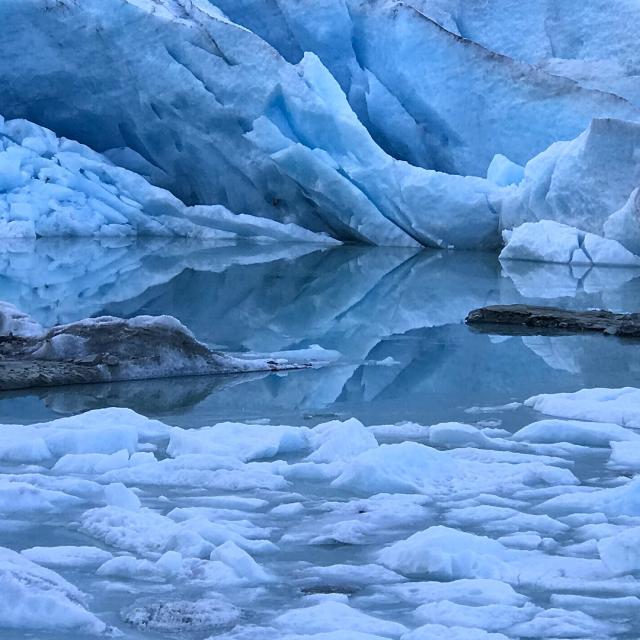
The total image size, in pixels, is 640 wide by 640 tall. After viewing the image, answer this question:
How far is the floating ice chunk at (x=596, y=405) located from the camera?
158 inches

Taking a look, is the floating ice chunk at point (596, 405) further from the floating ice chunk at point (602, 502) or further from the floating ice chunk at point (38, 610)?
the floating ice chunk at point (38, 610)

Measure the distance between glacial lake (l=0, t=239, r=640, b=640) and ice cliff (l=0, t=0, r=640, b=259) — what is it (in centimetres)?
155

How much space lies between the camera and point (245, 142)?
16219mm

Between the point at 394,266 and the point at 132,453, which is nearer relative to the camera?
the point at 132,453

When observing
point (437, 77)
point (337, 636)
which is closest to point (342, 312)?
point (337, 636)

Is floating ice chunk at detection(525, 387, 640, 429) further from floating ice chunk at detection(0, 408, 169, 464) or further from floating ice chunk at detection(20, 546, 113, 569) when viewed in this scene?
floating ice chunk at detection(20, 546, 113, 569)

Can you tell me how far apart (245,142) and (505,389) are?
38.6 feet

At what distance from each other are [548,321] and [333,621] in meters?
5.51

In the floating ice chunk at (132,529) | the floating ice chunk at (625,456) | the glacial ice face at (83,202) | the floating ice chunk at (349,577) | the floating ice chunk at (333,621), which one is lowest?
the floating ice chunk at (333,621)

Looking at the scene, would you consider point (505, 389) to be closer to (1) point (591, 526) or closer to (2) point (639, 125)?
(1) point (591, 526)

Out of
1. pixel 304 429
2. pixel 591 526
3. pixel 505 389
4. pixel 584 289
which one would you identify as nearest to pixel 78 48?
pixel 584 289

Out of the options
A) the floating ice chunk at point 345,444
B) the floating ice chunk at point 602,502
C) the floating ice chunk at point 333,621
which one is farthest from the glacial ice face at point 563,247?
the floating ice chunk at point 333,621

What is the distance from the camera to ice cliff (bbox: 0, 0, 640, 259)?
50.0 feet

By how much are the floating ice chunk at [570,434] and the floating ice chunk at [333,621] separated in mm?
1745
